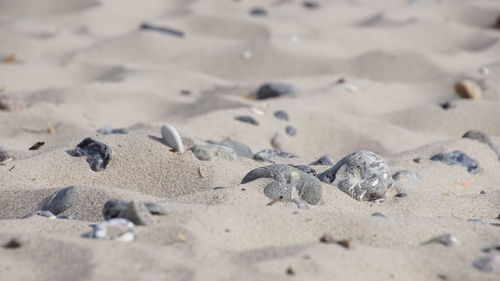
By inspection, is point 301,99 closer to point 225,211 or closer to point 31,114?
point 31,114

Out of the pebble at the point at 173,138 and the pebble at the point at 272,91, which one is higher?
the pebble at the point at 173,138

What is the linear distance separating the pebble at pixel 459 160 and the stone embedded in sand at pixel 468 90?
0.92 m

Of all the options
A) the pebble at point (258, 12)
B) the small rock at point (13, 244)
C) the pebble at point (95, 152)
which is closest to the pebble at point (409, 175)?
the pebble at point (95, 152)

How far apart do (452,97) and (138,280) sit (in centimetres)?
253

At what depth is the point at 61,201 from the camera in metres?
1.96

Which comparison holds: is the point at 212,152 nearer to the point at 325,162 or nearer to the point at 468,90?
the point at 325,162

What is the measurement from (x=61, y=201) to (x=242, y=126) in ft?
3.66

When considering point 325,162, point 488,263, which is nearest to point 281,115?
point 325,162

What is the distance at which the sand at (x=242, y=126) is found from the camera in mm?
1542

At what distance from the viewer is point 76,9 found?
192 inches

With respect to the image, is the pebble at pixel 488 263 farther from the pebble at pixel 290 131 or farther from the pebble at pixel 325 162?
the pebble at pixel 290 131

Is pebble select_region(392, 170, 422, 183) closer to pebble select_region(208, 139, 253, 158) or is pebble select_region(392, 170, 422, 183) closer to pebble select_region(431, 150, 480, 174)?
pebble select_region(431, 150, 480, 174)

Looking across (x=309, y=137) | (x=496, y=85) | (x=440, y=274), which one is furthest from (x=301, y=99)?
(x=440, y=274)

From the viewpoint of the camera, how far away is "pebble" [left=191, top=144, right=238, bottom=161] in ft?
7.80
